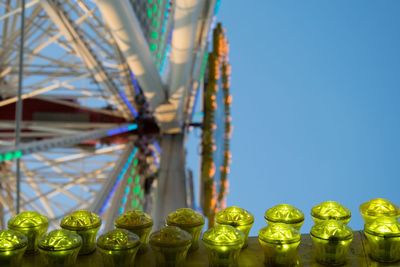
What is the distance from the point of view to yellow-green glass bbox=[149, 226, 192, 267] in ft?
8.58

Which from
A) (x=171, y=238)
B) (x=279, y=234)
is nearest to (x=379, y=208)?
(x=279, y=234)

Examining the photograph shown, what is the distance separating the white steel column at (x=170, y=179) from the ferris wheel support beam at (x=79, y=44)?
74.3 inches

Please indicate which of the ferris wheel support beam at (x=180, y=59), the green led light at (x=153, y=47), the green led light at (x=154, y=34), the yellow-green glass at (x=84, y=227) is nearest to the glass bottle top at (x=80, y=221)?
the yellow-green glass at (x=84, y=227)

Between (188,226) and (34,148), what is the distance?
5530mm

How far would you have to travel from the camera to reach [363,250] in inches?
114

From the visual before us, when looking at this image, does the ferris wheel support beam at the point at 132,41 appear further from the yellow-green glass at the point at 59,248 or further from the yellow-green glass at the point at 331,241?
the yellow-green glass at the point at 331,241

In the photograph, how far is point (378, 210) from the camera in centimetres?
307

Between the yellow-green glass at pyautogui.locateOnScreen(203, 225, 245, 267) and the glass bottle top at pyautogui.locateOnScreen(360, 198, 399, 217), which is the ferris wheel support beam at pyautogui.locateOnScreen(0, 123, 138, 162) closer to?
the yellow-green glass at pyautogui.locateOnScreen(203, 225, 245, 267)

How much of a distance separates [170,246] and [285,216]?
0.69m

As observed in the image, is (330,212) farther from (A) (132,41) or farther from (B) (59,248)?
(A) (132,41)

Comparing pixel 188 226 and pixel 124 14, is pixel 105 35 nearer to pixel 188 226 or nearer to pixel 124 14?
pixel 124 14

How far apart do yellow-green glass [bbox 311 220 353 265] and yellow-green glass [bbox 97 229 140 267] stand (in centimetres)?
85

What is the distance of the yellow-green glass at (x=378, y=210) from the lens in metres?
3.04

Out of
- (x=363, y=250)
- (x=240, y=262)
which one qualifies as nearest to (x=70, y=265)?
(x=240, y=262)
